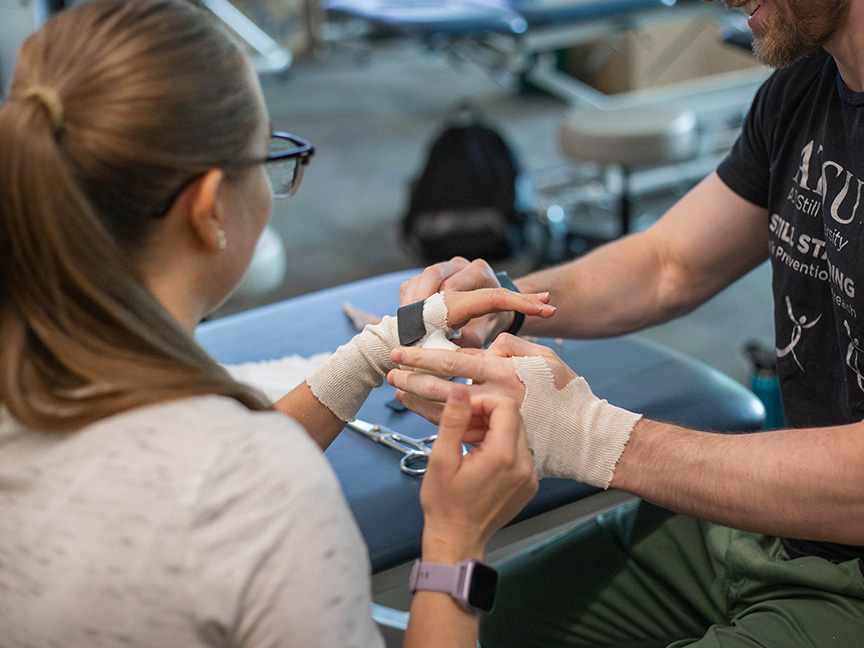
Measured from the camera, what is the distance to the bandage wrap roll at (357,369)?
3.56ft

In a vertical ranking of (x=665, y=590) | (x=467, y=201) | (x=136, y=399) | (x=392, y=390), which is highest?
(x=136, y=399)

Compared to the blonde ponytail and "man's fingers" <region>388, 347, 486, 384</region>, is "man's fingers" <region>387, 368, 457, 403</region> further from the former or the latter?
the blonde ponytail

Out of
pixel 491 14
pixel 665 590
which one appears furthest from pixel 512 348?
pixel 491 14

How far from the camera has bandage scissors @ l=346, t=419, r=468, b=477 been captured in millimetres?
1081

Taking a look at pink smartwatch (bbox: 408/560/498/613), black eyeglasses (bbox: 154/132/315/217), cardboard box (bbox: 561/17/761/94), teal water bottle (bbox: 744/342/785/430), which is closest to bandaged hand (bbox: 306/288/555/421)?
black eyeglasses (bbox: 154/132/315/217)

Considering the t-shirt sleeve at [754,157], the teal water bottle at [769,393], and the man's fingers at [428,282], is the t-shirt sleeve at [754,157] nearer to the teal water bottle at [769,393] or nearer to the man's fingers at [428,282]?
the man's fingers at [428,282]

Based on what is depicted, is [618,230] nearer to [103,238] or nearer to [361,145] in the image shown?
[361,145]

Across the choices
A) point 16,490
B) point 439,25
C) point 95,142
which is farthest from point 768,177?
point 439,25

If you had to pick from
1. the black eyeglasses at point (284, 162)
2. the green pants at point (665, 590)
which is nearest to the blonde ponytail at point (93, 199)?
the black eyeglasses at point (284, 162)

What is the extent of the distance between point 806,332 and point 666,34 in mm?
4593

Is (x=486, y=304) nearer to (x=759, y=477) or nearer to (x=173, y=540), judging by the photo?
(x=759, y=477)

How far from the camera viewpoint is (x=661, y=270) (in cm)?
147

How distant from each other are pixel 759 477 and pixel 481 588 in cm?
37

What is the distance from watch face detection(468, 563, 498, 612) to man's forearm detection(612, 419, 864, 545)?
284mm
